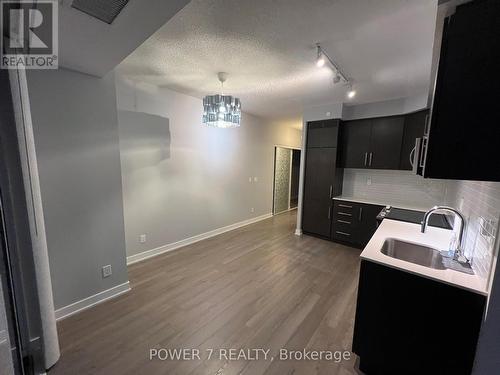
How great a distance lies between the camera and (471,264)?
1.40 metres

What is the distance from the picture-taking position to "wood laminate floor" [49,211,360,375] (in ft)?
5.16

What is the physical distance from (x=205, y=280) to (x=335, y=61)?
117 inches

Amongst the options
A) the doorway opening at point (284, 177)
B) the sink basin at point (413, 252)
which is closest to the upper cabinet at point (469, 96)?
the sink basin at point (413, 252)

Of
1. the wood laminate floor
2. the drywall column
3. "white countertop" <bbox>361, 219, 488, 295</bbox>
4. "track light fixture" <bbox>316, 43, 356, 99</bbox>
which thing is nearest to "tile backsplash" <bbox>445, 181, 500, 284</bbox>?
"white countertop" <bbox>361, 219, 488, 295</bbox>

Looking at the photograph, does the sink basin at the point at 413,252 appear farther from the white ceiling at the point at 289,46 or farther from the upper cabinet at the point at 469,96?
the white ceiling at the point at 289,46

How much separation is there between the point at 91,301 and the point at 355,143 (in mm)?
4439

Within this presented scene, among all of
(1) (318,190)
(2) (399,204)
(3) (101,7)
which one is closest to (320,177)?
(1) (318,190)

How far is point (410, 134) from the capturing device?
10.8 feet

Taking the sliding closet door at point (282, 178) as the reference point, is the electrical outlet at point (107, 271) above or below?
below

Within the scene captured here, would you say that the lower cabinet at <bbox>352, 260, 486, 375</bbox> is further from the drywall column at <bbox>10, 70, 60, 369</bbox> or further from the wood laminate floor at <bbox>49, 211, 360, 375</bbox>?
the drywall column at <bbox>10, 70, 60, 369</bbox>

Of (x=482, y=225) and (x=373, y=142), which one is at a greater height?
(x=373, y=142)

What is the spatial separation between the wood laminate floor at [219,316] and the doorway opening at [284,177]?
290 centimetres

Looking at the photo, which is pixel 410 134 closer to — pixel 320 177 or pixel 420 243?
pixel 320 177

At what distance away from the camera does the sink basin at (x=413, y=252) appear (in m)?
1.70
